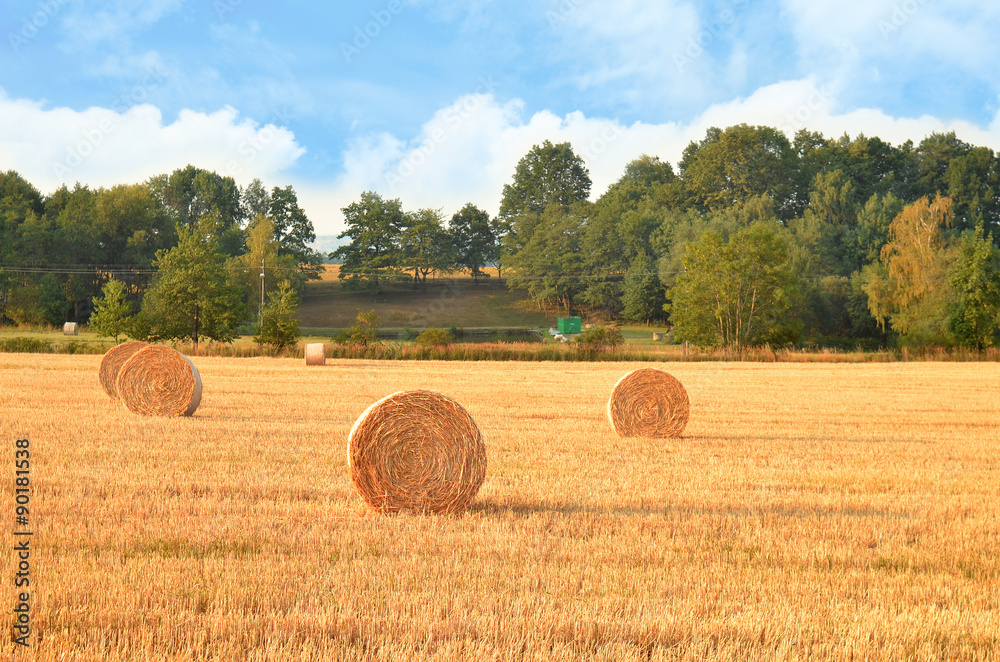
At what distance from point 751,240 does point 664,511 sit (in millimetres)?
48188

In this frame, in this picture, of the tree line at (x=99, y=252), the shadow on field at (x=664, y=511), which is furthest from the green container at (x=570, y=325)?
the shadow on field at (x=664, y=511)

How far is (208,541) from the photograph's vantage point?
254 inches

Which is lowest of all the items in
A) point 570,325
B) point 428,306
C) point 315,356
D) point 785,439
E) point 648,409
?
point 785,439

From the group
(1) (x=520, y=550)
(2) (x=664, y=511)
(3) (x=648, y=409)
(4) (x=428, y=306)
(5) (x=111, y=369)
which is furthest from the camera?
(4) (x=428, y=306)

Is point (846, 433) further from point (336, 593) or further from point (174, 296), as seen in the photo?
point (174, 296)

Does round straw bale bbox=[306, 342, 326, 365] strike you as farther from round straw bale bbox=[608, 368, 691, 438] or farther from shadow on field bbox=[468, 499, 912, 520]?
shadow on field bbox=[468, 499, 912, 520]

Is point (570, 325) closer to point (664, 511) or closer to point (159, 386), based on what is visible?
point (159, 386)

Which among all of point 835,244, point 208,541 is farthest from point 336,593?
point 835,244

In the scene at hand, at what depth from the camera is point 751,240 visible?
53344 millimetres

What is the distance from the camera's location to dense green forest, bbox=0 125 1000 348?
52594 mm

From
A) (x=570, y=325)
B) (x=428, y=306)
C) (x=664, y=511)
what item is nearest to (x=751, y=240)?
(x=570, y=325)

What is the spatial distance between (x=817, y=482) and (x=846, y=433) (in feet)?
18.9

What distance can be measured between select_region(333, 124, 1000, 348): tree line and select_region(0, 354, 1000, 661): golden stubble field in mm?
40921

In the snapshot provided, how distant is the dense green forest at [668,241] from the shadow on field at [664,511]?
4263 cm
